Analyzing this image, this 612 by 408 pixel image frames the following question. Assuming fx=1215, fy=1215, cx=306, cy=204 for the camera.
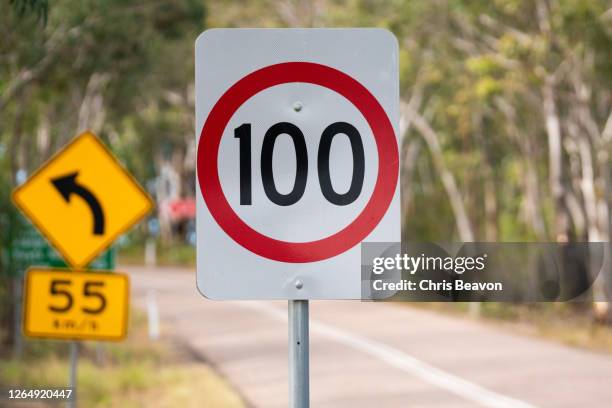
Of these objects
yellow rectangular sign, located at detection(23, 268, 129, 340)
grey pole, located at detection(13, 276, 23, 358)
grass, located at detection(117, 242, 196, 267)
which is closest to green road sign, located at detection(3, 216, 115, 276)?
grey pole, located at detection(13, 276, 23, 358)

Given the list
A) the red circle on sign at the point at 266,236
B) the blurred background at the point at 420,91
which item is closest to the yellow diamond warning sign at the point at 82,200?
the blurred background at the point at 420,91

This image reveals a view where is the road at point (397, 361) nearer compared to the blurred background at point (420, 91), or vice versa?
the road at point (397, 361)

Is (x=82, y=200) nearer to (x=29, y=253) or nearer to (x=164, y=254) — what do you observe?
(x=29, y=253)

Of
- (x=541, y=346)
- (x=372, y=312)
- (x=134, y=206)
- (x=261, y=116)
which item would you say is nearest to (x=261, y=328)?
(x=372, y=312)

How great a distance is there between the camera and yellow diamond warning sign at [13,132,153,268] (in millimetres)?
8062

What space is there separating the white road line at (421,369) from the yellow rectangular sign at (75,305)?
7551 mm

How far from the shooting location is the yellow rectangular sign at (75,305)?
25.2ft

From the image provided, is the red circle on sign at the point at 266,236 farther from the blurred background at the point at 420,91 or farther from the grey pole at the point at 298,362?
the blurred background at the point at 420,91

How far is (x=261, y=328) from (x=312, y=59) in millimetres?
23458

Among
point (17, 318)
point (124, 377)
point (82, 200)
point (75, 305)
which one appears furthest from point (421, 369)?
point (75, 305)

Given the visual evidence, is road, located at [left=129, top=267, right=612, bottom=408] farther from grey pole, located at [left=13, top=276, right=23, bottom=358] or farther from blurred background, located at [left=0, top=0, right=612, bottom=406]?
grey pole, located at [left=13, top=276, right=23, bottom=358]

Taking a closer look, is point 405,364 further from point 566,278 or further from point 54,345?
point 566,278

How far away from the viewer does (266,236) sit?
3.24m

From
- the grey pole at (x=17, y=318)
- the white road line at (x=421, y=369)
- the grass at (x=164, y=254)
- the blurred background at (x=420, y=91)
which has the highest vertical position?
the blurred background at (x=420, y=91)
